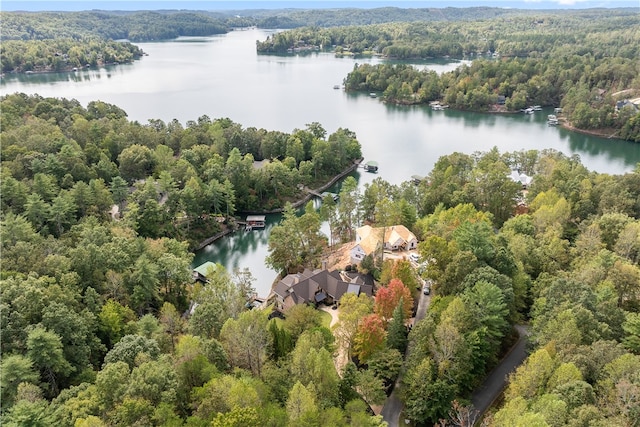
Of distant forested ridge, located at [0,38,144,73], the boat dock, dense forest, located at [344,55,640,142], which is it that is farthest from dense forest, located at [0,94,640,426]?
distant forested ridge, located at [0,38,144,73]

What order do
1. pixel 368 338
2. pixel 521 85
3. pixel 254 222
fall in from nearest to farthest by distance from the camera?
pixel 368 338 → pixel 254 222 → pixel 521 85

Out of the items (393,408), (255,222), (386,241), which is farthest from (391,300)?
(255,222)

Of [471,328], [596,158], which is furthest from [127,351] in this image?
[596,158]

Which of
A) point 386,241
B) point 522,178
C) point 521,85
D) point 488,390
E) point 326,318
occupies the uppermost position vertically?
point 521,85

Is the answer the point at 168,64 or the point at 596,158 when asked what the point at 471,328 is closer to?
the point at 596,158

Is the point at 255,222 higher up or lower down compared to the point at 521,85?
lower down

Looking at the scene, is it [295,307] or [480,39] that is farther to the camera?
[480,39]

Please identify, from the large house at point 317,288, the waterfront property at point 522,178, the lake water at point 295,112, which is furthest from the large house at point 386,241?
the waterfront property at point 522,178

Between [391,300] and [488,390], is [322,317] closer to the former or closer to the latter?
[391,300]
